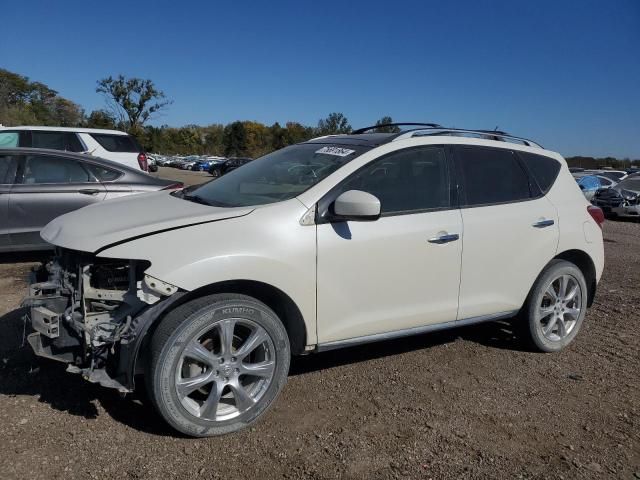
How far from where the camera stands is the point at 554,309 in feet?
14.4

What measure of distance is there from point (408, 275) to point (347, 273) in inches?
18.6

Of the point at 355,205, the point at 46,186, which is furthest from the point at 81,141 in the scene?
the point at 355,205

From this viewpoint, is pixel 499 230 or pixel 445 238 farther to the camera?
pixel 499 230

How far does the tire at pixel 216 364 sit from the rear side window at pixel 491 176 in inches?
69.5

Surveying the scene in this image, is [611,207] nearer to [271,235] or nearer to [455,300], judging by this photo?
[455,300]

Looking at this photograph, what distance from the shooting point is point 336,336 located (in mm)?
3330

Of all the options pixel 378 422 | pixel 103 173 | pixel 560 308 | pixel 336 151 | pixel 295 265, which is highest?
pixel 336 151

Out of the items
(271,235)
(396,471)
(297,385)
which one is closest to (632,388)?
(396,471)

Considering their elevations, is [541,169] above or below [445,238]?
above

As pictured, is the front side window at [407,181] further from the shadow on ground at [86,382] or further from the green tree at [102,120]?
the green tree at [102,120]

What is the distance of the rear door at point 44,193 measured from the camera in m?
6.12

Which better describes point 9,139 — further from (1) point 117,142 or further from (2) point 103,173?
(2) point 103,173

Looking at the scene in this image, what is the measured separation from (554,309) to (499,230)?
1.01 meters

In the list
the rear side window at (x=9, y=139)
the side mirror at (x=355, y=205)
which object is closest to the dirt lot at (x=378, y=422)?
the side mirror at (x=355, y=205)
